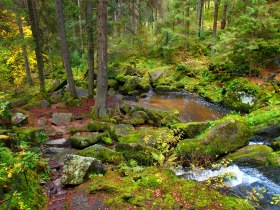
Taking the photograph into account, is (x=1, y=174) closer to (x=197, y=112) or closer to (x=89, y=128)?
(x=89, y=128)

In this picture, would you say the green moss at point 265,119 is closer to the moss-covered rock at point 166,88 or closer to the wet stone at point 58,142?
the wet stone at point 58,142

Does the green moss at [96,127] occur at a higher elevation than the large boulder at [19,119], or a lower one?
lower

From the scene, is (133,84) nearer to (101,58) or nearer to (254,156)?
(101,58)

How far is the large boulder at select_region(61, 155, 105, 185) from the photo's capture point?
6.03 meters

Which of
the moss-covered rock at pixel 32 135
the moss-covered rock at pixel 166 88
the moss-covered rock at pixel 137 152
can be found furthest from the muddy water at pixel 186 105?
the moss-covered rock at pixel 32 135

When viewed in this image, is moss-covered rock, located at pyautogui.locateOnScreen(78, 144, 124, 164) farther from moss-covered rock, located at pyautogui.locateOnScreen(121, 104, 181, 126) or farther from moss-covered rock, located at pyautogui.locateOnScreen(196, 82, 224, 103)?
moss-covered rock, located at pyautogui.locateOnScreen(196, 82, 224, 103)

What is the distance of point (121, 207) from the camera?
5.02 m

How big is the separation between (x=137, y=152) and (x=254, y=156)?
12.4ft

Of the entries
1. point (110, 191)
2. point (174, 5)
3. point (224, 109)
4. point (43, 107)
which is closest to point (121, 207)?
point (110, 191)

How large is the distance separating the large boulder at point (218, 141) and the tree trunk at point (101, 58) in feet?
17.0

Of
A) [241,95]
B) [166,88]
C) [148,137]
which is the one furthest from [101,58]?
[166,88]

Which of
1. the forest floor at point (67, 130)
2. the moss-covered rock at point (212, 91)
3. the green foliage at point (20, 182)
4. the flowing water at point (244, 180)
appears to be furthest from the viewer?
the moss-covered rock at point (212, 91)

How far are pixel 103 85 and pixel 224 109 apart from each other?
8.22 meters

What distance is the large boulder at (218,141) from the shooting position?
845 centimetres
